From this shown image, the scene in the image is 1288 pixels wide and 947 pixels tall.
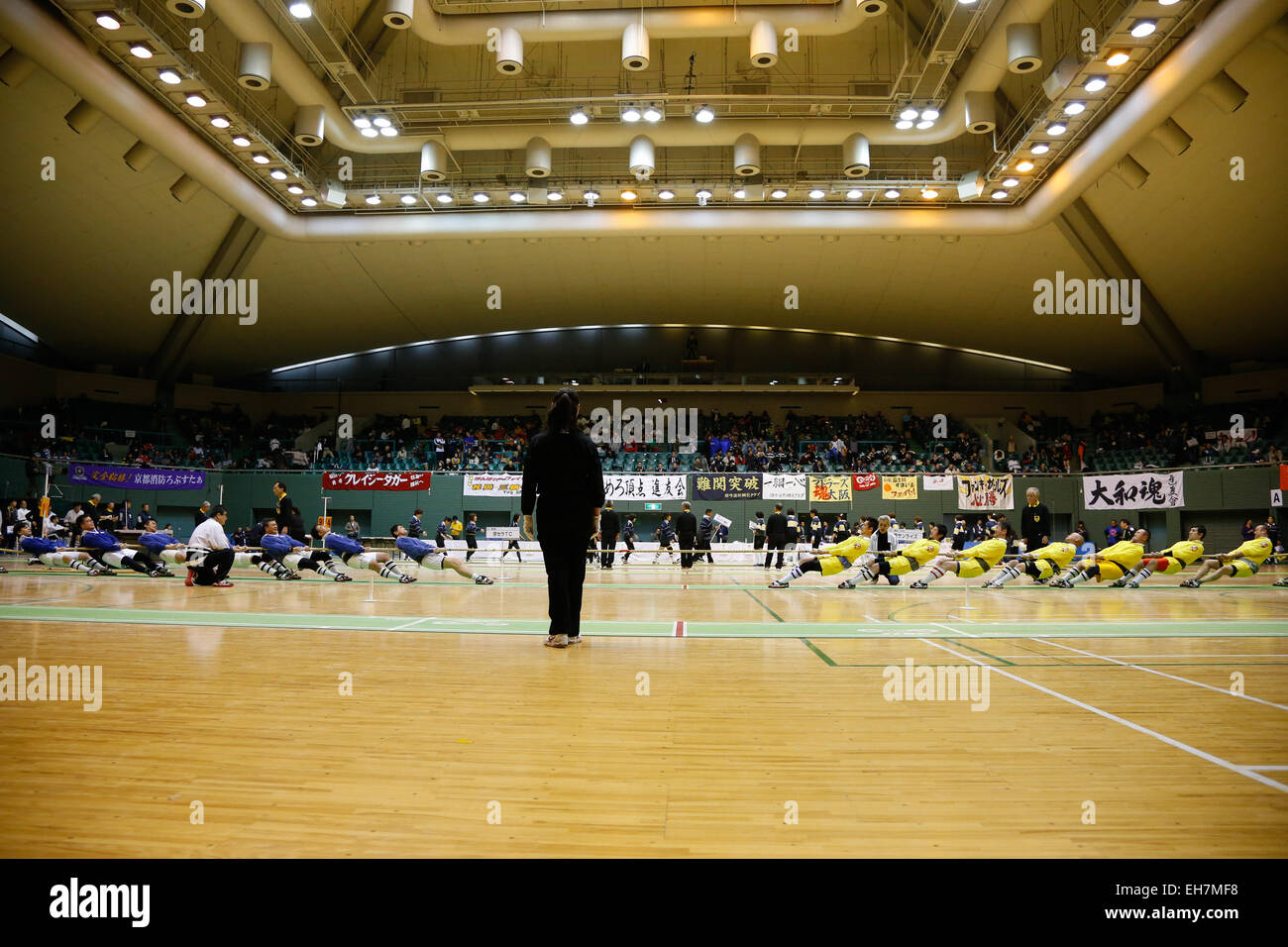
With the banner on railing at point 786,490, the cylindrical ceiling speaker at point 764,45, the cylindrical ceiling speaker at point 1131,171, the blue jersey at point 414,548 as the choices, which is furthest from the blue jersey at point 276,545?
the cylindrical ceiling speaker at point 1131,171

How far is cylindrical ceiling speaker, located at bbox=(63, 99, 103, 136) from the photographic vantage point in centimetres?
1584

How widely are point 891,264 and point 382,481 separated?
19826 millimetres

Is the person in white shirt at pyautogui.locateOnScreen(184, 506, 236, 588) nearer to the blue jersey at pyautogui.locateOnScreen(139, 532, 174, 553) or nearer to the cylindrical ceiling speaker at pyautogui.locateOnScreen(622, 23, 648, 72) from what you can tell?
the blue jersey at pyautogui.locateOnScreen(139, 532, 174, 553)

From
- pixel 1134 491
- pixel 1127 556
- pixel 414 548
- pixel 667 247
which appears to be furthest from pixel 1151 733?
pixel 1134 491

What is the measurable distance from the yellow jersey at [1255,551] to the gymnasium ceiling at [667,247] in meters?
9.56

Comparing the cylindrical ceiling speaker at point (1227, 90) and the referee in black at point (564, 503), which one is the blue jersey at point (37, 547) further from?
the cylindrical ceiling speaker at point (1227, 90)

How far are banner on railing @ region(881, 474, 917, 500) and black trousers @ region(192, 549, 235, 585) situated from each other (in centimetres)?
2148

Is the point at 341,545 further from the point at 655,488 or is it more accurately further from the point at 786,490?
the point at 786,490

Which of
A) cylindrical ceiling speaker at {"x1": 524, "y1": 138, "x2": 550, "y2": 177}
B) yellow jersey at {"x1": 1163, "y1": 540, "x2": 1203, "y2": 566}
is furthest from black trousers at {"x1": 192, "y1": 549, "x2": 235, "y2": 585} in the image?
yellow jersey at {"x1": 1163, "y1": 540, "x2": 1203, "y2": 566}

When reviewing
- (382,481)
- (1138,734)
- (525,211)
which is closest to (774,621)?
(1138,734)
